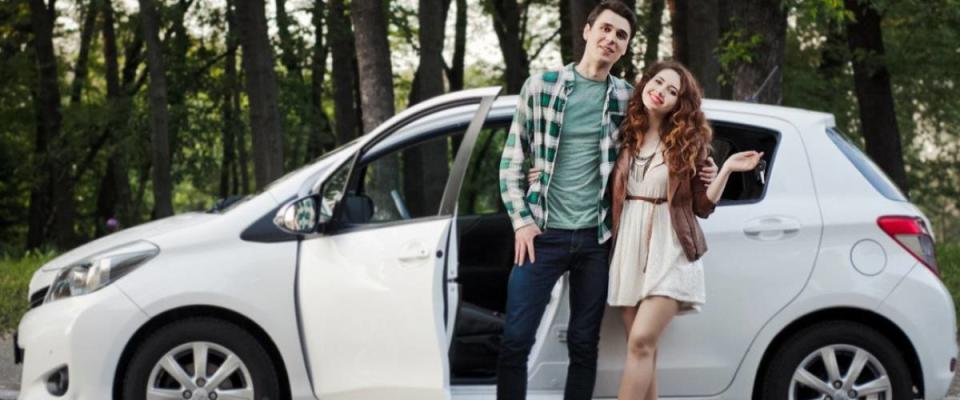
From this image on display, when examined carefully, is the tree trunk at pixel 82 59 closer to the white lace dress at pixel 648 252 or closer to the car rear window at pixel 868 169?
the car rear window at pixel 868 169

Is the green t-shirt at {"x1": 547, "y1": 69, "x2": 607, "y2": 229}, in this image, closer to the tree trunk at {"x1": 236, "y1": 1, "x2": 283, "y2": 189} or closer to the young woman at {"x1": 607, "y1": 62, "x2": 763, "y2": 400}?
the young woman at {"x1": 607, "y1": 62, "x2": 763, "y2": 400}

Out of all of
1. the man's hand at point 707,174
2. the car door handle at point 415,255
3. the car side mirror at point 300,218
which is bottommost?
the car door handle at point 415,255

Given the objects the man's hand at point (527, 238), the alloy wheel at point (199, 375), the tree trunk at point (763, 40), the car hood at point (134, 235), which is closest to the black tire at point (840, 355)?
the man's hand at point (527, 238)

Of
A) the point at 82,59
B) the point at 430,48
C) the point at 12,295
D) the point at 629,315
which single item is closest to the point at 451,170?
the point at 629,315

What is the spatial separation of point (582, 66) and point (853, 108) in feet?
81.2

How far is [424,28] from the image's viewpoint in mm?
18688

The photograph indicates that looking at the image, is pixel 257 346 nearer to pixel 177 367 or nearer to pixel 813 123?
pixel 177 367

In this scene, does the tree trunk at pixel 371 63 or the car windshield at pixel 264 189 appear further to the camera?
the tree trunk at pixel 371 63

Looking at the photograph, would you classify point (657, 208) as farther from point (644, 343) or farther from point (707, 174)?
point (644, 343)

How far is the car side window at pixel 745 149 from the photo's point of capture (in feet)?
21.4

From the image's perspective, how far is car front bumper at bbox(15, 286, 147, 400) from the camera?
246 inches

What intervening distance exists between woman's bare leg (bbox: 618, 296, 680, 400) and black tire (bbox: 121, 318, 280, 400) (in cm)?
154

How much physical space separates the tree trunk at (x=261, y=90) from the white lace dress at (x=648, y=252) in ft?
41.4

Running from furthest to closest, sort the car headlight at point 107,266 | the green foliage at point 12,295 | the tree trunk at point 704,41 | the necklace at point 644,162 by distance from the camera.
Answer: the tree trunk at point 704,41
the green foliage at point 12,295
the car headlight at point 107,266
the necklace at point 644,162
